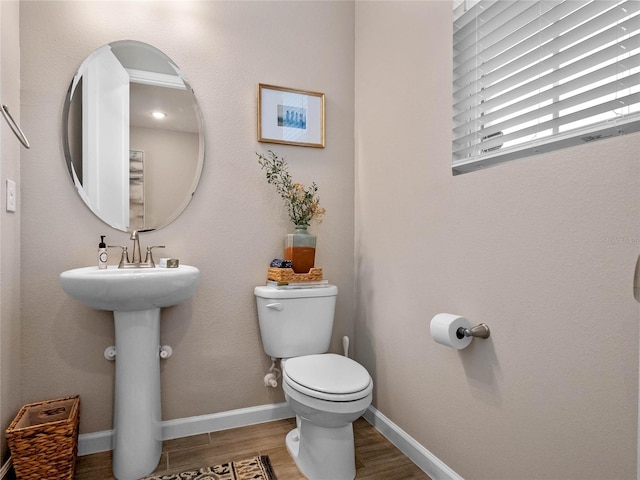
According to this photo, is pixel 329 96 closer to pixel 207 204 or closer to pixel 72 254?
pixel 207 204

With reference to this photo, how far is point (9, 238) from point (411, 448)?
1905 mm

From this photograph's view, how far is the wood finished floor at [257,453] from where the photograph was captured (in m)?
1.61

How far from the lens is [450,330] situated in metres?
1.32

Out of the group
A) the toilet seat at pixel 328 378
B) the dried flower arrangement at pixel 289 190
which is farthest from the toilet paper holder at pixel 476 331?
the dried flower arrangement at pixel 289 190

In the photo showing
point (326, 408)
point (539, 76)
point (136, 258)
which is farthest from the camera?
point (136, 258)

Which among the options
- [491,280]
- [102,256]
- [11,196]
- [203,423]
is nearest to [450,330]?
[491,280]

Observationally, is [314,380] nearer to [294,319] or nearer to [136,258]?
[294,319]

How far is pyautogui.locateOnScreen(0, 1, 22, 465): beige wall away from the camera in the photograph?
4.78 ft

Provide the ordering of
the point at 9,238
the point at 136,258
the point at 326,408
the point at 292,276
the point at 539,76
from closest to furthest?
the point at 539,76 < the point at 326,408 < the point at 9,238 < the point at 136,258 < the point at 292,276

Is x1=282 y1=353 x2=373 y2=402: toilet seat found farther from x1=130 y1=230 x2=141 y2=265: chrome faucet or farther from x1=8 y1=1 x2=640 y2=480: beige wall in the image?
x1=130 y1=230 x2=141 y2=265: chrome faucet

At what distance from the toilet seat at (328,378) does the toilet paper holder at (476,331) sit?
41 cm

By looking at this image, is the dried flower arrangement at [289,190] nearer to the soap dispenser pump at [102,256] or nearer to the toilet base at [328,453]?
the soap dispenser pump at [102,256]

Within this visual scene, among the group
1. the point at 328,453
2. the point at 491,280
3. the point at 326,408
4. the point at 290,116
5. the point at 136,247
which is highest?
the point at 290,116

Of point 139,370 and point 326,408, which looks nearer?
point 326,408
